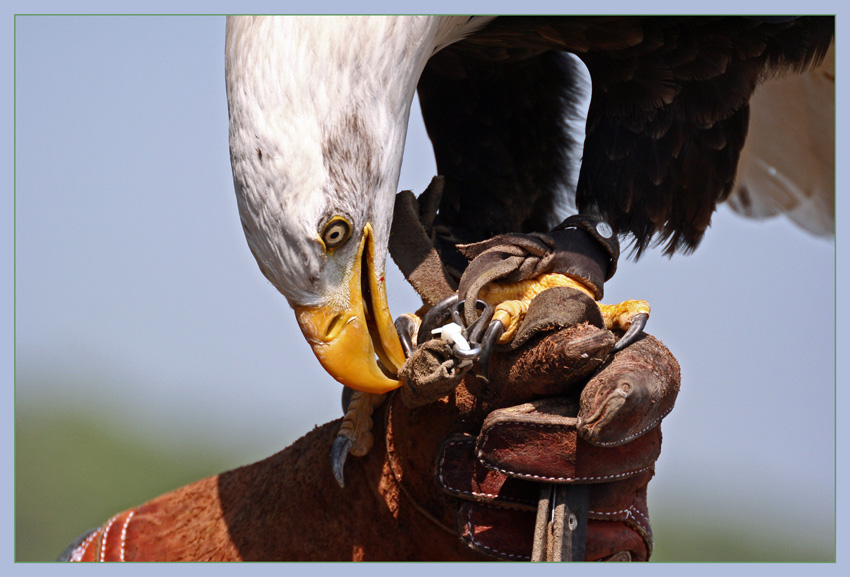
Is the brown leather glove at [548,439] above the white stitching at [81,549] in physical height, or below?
above

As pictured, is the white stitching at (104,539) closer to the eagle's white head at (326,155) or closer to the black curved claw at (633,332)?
the eagle's white head at (326,155)

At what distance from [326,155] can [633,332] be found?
54cm

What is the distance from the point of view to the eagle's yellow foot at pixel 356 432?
1347 millimetres

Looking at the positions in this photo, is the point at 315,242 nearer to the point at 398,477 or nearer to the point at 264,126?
the point at 264,126

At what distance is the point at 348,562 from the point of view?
1323 millimetres

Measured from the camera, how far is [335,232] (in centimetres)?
105

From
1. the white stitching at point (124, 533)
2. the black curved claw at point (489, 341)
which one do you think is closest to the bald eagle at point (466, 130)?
the black curved claw at point (489, 341)

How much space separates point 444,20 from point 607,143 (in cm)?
40

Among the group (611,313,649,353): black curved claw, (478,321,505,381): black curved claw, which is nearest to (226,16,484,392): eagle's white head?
(478,321,505,381): black curved claw

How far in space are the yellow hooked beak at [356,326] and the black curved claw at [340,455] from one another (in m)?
0.24

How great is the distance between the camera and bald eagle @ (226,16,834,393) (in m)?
1.02

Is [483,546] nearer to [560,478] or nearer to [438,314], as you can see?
[560,478]

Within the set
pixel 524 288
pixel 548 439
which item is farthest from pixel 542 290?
pixel 548 439

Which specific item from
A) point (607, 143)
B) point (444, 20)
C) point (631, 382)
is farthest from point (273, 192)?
point (607, 143)
